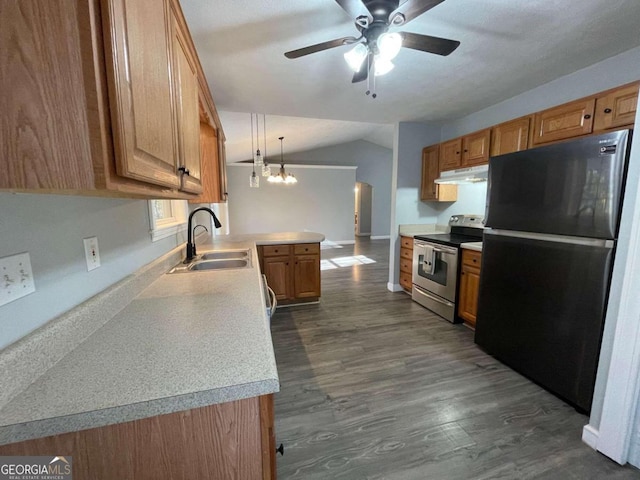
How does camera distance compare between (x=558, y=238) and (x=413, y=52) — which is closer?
(x=558, y=238)

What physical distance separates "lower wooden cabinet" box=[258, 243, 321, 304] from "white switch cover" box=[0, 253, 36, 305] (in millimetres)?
2447

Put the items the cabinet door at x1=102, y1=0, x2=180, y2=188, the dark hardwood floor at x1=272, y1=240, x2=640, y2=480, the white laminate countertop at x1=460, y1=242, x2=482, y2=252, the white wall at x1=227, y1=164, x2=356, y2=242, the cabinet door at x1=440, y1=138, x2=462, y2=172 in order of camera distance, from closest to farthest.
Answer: the cabinet door at x1=102, y1=0, x2=180, y2=188 → the dark hardwood floor at x1=272, y1=240, x2=640, y2=480 → the white laminate countertop at x1=460, y1=242, x2=482, y2=252 → the cabinet door at x1=440, y1=138, x2=462, y2=172 → the white wall at x1=227, y1=164, x2=356, y2=242

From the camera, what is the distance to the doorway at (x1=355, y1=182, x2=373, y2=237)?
10.6 meters

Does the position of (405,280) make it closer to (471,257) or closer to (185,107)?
(471,257)

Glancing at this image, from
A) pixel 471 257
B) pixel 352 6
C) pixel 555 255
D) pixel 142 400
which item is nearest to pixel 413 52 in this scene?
pixel 352 6

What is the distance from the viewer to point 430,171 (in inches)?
141

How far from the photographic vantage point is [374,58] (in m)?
1.46

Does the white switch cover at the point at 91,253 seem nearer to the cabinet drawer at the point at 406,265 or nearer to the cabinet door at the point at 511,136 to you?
the cabinet door at the point at 511,136

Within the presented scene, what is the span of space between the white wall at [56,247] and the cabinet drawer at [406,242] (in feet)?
10.6

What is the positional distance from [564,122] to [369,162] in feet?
23.9

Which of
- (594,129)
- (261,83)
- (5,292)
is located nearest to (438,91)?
(594,129)

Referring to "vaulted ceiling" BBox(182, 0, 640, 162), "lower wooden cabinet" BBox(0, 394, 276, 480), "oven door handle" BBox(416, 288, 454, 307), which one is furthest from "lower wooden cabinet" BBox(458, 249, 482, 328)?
"lower wooden cabinet" BBox(0, 394, 276, 480)

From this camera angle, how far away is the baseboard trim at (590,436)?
1.38m

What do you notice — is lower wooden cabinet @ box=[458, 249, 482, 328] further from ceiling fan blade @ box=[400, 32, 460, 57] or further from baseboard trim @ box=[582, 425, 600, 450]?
ceiling fan blade @ box=[400, 32, 460, 57]
